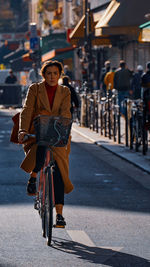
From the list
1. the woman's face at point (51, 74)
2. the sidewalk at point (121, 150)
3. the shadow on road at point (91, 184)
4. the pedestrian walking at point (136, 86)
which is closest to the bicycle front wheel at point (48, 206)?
the woman's face at point (51, 74)

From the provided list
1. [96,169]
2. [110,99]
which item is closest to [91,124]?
[110,99]

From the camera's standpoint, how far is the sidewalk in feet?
49.0

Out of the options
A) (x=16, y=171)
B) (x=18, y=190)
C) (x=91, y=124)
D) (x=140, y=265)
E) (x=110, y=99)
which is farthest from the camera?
(x=91, y=124)

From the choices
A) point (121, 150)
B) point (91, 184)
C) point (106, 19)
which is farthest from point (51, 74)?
point (106, 19)

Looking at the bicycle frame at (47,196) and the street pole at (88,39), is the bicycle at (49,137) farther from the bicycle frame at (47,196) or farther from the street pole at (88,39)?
the street pole at (88,39)

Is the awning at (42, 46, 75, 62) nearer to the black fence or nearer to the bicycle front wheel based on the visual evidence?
the black fence

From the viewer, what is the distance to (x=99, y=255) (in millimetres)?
7352

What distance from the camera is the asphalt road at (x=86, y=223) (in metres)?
7.21

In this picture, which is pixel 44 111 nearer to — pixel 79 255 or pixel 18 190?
pixel 79 255

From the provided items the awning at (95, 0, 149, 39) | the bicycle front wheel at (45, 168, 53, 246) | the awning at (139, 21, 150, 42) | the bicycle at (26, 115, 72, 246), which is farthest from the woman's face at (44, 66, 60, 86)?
the awning at (95, 0, 149, 39)

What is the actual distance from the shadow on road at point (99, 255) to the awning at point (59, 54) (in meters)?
35.4

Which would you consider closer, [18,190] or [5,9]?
[18,190]

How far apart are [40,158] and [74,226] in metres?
0.96

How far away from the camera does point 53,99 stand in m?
8.20
